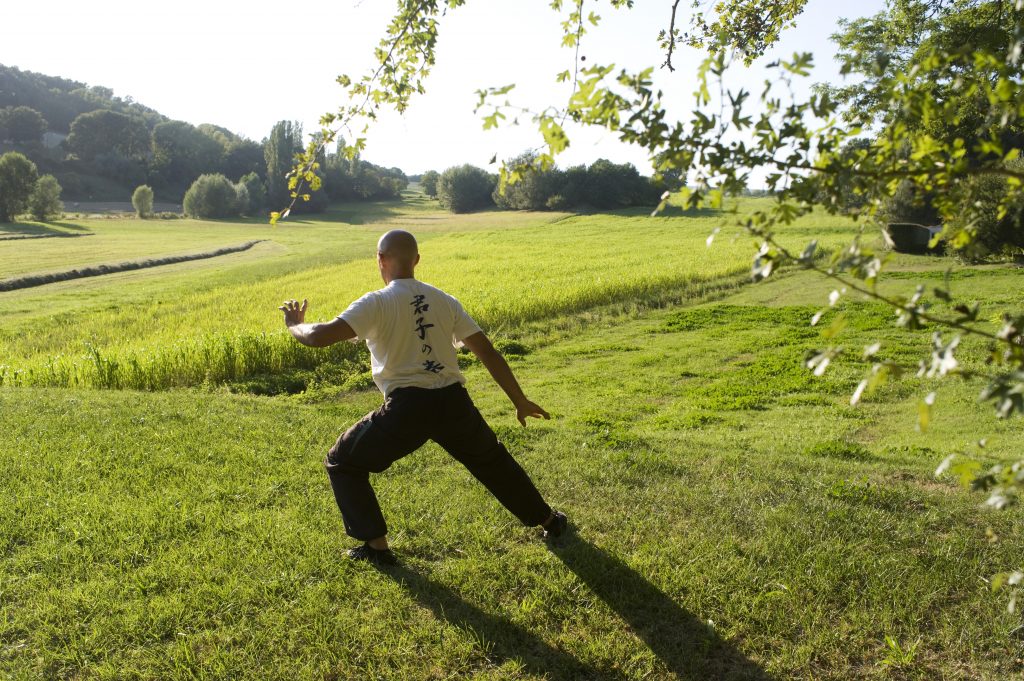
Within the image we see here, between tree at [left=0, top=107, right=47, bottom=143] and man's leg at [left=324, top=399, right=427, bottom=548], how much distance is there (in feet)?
473

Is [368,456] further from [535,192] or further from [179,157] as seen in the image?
[179,157]

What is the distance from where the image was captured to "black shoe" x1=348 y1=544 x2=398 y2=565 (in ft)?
16.0

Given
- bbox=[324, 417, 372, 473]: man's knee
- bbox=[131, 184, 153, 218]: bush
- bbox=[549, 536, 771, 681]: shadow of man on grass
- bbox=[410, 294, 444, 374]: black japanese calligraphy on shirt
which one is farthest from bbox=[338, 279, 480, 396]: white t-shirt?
bbox=[131, 184, 153, 218]: bush

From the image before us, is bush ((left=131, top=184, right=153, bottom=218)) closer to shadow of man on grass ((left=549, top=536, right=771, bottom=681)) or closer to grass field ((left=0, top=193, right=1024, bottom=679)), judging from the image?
grass field ((left=0, top=193, right=1024, bottom=679))

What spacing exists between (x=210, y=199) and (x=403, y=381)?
9068 centimetres

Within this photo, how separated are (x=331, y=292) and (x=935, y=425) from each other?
20.1 m

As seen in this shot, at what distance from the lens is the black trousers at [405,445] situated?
14.8ft

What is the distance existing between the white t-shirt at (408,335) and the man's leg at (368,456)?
0.19 metres

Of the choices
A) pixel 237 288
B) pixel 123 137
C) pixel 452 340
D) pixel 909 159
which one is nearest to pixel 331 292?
pixel 237 288

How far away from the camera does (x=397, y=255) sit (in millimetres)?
4668

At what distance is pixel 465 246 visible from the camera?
46.1m

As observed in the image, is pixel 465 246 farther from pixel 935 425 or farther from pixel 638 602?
pixel 638 602

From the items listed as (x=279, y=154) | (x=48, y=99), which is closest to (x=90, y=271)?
(x=279, y=154)

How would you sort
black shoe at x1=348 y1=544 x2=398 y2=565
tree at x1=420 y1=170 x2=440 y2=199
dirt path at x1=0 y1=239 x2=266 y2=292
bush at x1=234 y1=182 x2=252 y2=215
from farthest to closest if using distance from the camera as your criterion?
tree at x1=420 y1=170 x2=440 y2=199 → bush at x1=234 y1=182 x2=252 y2=215 → dirt path at x1=0 y1=239 x2=266 y2=292 → black shoe at x1=348 y1=544 x2=398 y2=565
